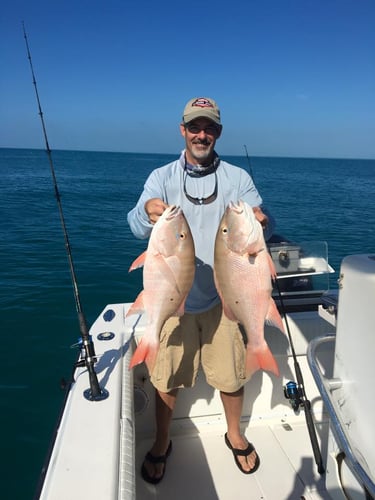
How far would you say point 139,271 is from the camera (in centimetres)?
1016

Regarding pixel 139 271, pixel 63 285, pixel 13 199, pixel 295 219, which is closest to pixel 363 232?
pixel 295 219

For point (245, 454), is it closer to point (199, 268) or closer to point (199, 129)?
point (199, 268)

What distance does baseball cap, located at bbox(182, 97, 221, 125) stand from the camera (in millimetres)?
2568

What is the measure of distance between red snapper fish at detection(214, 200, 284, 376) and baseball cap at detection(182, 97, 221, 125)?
0.70 metres

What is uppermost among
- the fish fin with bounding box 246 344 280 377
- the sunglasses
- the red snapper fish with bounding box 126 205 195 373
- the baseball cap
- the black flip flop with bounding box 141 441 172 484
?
the baseball cap

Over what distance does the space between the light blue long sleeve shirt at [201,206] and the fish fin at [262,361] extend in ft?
1.76

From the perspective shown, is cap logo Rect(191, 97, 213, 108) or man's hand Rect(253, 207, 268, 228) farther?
cap logo Rect(191, 97, 213, 108)

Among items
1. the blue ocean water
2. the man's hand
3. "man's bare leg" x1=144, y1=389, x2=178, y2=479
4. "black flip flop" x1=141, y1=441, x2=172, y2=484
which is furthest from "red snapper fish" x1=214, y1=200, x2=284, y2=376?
the blue ocean water

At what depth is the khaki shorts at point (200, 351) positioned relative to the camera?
110 inches

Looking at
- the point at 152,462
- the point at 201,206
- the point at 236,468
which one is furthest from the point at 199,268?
the point at 236,468

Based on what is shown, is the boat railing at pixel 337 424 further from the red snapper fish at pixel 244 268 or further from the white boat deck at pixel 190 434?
the white boat deck at pixel 190 434

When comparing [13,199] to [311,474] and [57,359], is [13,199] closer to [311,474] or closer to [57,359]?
[57,359]

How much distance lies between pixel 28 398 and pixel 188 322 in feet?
11.9

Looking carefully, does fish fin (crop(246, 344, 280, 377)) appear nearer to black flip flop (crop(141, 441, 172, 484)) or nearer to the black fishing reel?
the black fishing reel
